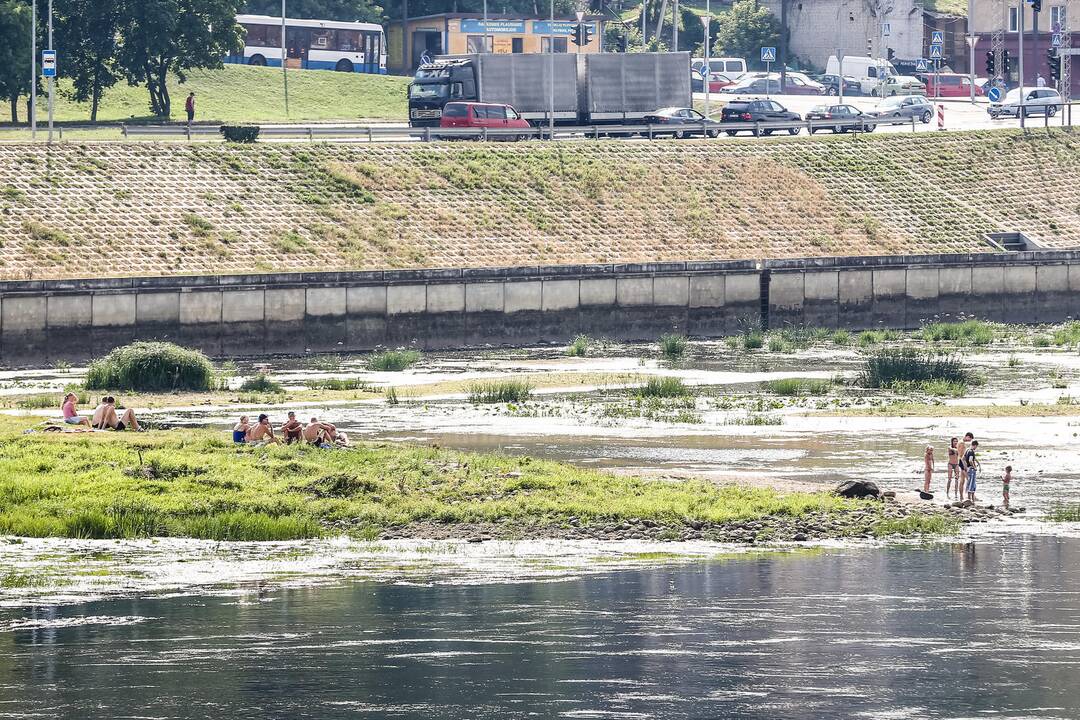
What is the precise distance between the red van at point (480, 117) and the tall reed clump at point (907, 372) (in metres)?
31.5

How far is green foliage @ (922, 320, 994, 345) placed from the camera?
63.8m

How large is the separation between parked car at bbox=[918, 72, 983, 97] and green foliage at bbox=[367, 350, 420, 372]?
213 ft

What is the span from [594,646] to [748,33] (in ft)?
369

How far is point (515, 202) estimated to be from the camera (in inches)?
2881

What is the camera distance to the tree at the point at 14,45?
79250mm

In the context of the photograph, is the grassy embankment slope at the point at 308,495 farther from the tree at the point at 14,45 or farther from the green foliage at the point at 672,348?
the tree at the point at 14,45

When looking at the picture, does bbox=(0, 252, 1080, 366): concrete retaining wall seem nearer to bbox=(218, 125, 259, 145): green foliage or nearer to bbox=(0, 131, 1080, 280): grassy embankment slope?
bbox=(0, 131, 1080, 280): grassy embankment slope

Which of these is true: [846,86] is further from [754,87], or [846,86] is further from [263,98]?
[263,98]

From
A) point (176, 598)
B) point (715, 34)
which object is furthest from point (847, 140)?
point (176, 598)

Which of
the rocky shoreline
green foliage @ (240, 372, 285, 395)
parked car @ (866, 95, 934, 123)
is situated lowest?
the rocky shoreline

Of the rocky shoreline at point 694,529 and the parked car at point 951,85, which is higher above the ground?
the parked car at point 951,85

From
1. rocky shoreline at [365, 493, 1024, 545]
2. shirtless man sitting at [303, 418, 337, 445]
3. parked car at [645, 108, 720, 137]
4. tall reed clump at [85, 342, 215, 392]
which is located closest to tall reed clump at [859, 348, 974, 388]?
tall reed clump at [85, 342, 215, 392]

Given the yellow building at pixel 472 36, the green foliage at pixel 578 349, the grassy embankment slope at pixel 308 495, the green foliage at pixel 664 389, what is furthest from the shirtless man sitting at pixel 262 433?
the yellow building at pixel 472 36

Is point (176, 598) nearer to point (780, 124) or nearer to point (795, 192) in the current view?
point (795, 192)
